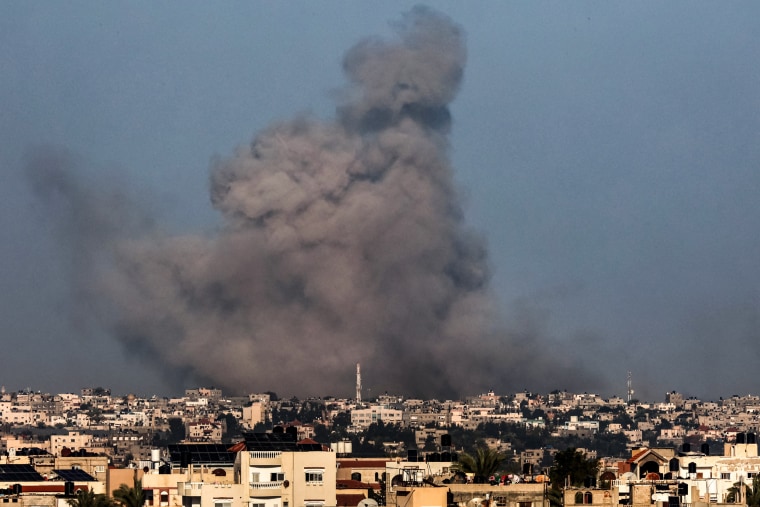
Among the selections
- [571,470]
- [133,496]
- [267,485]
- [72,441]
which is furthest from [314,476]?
[72,441]

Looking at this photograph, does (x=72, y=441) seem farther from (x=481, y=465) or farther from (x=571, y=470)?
(x=571, y=470)

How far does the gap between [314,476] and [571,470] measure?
5.11m

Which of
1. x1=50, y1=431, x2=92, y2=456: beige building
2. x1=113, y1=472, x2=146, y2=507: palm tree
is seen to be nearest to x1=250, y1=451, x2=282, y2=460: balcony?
x1=113, y1=472, x2=146, y2=507: palm tree

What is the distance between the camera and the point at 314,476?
4331 cm

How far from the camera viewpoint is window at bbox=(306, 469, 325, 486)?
1700 inches

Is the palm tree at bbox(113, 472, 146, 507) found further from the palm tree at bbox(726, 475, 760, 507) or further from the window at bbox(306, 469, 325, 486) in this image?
the palm tree at bbox(726, 475, 760, 507)

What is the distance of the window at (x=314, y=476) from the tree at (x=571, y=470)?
446 cm

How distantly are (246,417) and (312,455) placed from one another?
15394 cm

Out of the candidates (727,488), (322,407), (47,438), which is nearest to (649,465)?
(727,488)

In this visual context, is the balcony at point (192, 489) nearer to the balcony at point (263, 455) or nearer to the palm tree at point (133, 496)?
the balcony at point (263, 455)

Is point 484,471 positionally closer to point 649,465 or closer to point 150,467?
point 649,465

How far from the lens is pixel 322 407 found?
196m

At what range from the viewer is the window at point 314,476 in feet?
142

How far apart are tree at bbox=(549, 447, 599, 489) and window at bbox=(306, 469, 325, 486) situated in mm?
4462
